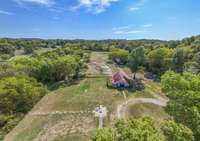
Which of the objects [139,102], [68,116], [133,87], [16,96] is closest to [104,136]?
[68,116]

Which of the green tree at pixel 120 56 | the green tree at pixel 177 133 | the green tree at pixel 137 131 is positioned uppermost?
the green tree at pixel 137 131

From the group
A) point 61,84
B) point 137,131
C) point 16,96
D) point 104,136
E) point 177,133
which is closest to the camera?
point 137,131

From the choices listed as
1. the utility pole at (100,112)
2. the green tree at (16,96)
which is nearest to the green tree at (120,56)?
the green tree at (16,96)

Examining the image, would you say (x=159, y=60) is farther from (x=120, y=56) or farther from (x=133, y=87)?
(x=133, y=87)

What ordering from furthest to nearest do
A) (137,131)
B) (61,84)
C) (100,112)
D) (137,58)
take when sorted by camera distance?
1. (61,84)
2. (137,58)
3. (100,112)
4. (137,131)

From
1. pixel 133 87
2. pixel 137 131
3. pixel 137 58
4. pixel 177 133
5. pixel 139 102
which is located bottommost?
pixel 139 102

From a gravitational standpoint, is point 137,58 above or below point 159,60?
above

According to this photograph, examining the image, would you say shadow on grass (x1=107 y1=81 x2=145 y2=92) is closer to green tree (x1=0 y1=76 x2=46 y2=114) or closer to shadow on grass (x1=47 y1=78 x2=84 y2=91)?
shadow on grass (x1=47 y1=78 x2=84 y2=91)

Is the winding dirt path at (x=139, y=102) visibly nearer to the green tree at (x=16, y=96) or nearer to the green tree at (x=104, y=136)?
the green tree at (x=16, y=96)

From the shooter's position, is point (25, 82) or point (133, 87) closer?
point (25, 82)

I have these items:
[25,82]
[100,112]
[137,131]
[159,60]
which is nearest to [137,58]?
[159,60]

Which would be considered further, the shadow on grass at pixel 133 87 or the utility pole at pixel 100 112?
the shadow on grass at pixel 133 87
